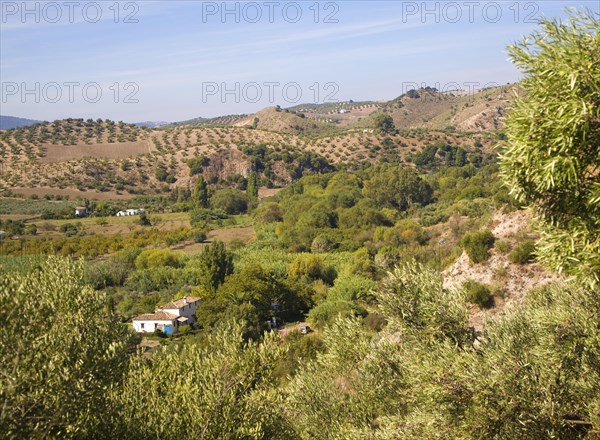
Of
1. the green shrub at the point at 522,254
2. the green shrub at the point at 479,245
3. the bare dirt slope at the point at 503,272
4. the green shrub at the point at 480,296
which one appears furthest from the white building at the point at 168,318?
the green shrub at the point at 522,254

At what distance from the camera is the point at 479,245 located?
27.2 metres

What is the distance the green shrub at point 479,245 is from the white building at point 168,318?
2345 centimetres

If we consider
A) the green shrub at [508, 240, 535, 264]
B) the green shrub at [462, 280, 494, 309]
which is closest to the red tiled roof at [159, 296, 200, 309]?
the green shrub at [462, 280, 494, 309]

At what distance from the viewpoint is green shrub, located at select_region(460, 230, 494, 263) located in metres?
27.1

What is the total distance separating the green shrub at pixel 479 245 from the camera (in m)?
27.1

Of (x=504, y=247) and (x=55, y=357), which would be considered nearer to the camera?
(x=55, y=357)

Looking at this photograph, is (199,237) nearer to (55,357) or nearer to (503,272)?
(503,272)

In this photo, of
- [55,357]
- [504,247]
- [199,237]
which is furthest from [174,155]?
[55,357]

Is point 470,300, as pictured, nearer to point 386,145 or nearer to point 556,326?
→ point 556,326

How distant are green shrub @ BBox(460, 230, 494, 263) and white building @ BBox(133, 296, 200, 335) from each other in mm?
23452

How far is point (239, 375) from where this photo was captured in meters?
11.8

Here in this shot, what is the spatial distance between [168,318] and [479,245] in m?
24.6

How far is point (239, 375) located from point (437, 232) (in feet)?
160

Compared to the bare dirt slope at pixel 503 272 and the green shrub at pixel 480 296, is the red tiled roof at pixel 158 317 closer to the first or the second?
the bare dirt slope at pixel 503 272
